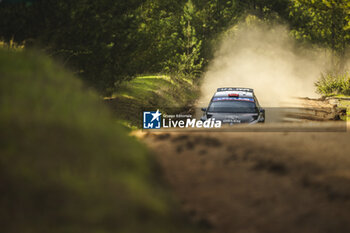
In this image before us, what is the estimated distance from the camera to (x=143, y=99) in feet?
77.6

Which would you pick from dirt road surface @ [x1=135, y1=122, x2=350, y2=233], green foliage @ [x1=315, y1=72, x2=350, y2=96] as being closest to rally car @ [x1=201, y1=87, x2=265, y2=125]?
dirt road surface @ [x1=135, y1=122, x2=350, y2=233]

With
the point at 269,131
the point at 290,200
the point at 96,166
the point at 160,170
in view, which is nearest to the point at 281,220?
the point at 290,200

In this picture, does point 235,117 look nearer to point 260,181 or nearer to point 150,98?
point 260,181

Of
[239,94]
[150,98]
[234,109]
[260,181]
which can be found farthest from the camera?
[150,98]

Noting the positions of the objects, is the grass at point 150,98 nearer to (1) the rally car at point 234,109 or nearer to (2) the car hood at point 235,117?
(1) the rally car at point 234,109

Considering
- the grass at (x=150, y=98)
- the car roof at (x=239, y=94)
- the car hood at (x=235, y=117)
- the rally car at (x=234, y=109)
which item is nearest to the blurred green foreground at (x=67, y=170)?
the car hood at (x=235, y=117)

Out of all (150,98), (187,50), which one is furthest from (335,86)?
(150,98)

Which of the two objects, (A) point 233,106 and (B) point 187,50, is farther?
(B) point 187,50

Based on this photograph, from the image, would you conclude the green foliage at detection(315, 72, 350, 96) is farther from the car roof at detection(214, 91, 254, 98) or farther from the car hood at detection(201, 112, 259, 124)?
the car hood at detection(201, 112, 259, 124)

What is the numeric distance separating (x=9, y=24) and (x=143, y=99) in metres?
12.0

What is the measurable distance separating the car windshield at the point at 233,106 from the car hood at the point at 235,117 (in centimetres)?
63

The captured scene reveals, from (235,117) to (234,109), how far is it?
4.19ft

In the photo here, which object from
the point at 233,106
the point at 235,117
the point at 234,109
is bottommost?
the point at 235,117

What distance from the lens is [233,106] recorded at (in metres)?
12.8
